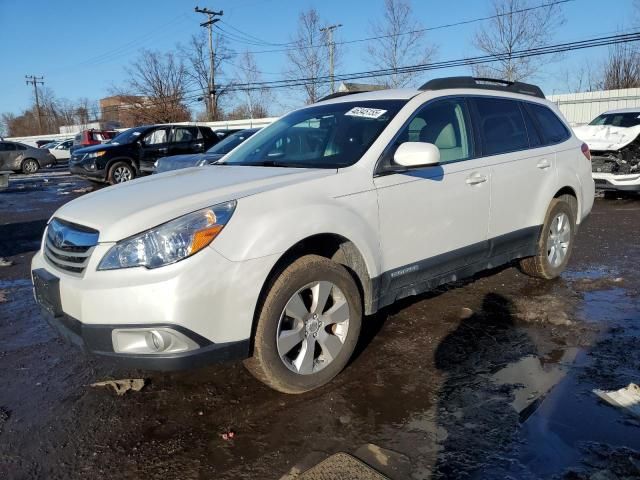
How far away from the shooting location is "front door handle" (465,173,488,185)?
3962 mm

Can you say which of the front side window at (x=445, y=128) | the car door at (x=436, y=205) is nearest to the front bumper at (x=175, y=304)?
the car door at (x=436, y=205)

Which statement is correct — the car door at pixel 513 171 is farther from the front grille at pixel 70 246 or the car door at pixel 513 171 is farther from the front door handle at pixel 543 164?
the front grille at pixel 70 246

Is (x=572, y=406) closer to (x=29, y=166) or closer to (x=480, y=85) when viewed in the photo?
(x=480, y=85)

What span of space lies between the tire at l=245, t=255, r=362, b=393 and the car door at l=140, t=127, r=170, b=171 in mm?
12863

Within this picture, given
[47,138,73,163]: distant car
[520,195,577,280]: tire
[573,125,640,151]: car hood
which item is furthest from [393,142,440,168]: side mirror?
[47,138,73,163]: distant car

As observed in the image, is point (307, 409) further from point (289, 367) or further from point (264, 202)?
point (264, 202)

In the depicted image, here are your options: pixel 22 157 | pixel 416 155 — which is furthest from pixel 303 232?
pixel 22 157

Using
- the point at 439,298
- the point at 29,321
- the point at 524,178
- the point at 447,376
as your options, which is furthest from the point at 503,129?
the point at 29,321

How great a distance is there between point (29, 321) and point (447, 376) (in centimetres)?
350

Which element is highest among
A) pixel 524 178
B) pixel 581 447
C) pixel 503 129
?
pixel 503 129

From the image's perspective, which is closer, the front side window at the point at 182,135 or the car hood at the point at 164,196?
the car hood at the point at 164,196

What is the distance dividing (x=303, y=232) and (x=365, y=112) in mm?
1351

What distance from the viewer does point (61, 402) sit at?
3.14m

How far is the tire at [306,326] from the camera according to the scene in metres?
2.85
